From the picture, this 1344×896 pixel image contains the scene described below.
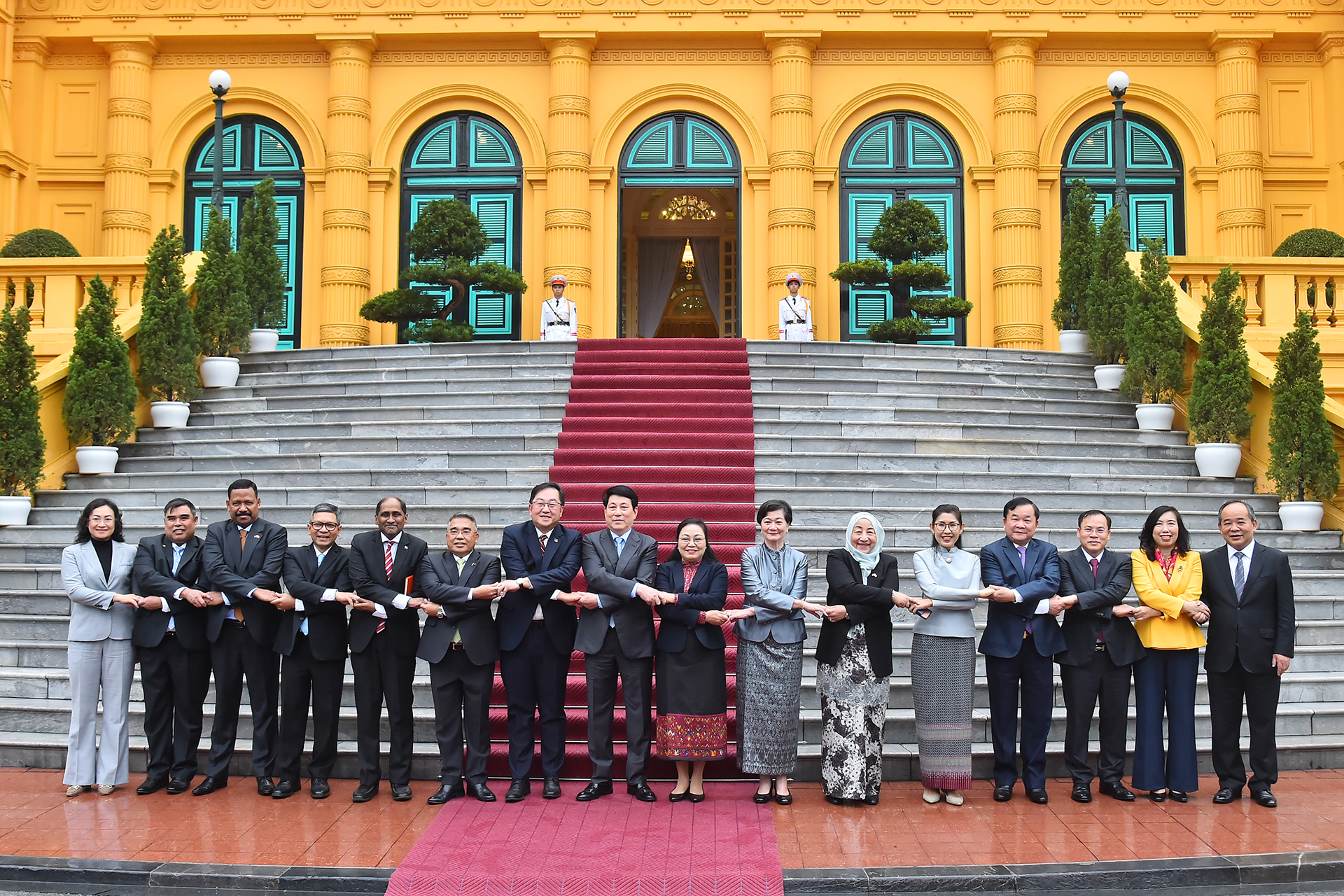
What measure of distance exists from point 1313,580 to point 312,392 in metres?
10.3

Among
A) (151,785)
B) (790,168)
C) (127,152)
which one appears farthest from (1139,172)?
(151,785)

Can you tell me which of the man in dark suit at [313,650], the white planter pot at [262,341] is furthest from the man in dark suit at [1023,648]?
the white planter pot at [262,341]

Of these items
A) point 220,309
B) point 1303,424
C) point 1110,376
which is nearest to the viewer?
point 1303,424

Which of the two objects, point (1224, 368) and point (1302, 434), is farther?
point (1224, 368)

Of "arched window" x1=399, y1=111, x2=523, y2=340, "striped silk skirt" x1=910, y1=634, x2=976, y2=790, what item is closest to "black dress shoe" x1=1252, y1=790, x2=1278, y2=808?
"striped silk skirt" x1=910, y1=634, x2=976, y2=790

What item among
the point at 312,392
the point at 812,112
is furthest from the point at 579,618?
the point at 812,112

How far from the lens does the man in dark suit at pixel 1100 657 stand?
23.3ft

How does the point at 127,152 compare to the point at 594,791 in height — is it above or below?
above

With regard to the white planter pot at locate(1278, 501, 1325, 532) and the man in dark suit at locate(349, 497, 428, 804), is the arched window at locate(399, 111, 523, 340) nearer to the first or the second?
the white planter pot at locate(1278, 501, 1325, 532)

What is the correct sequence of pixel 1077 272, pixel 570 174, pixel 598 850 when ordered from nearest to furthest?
pixel 598 850
pixel 1077 272
pixel 570 174

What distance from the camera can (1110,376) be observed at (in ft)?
43.9

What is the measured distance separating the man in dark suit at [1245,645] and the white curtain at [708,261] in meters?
15.4

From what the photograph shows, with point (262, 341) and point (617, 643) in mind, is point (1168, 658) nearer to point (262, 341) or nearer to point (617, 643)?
point (617, 643)

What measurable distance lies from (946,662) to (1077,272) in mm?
9224
